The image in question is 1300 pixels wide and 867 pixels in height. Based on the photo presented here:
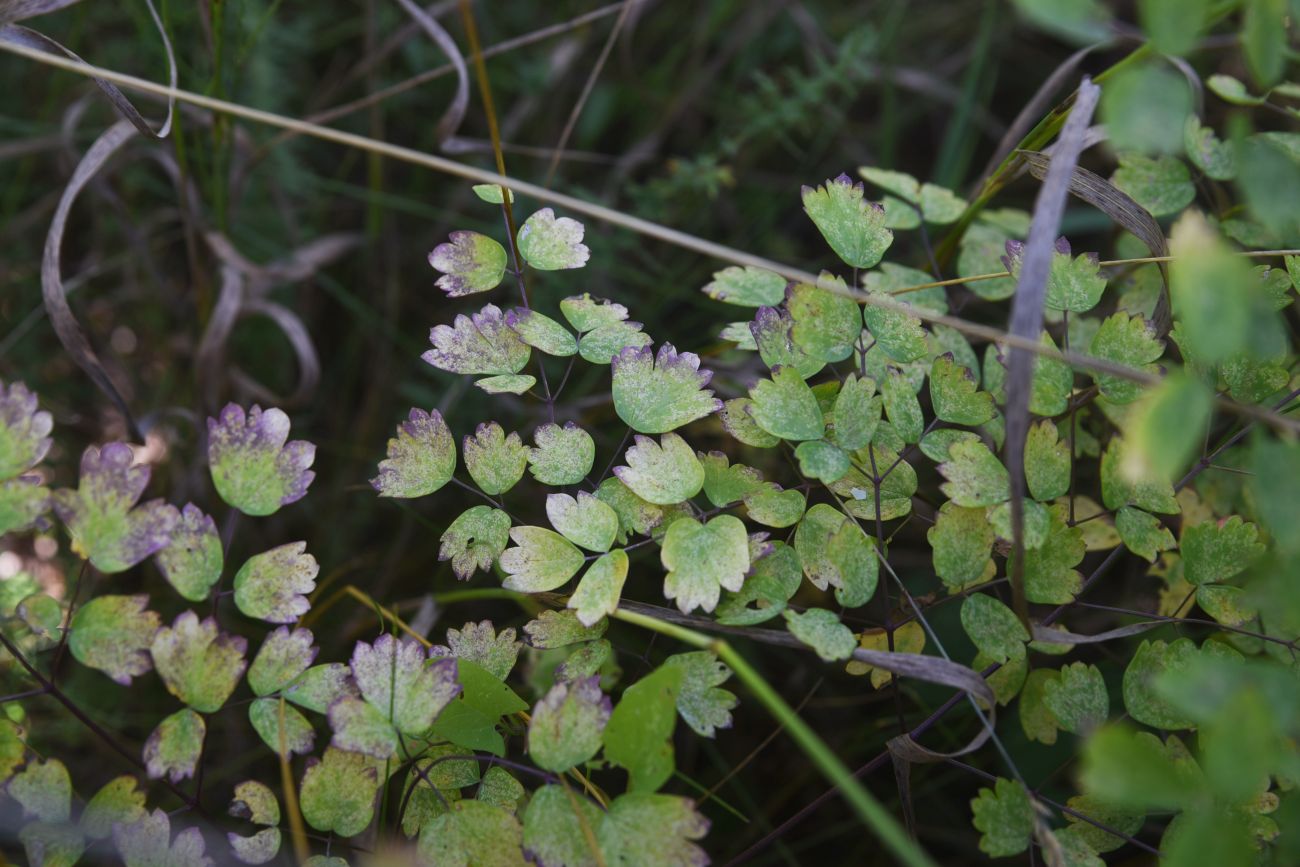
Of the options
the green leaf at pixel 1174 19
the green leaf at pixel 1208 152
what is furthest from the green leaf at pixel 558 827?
the green leaf at pixel 1208 152

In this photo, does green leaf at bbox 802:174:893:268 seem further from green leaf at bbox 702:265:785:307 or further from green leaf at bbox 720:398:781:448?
green leaf at bbox 720:398:781:448

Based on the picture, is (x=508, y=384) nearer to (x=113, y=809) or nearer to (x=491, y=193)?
(x=491, y=193)

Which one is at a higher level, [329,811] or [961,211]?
[961,211]

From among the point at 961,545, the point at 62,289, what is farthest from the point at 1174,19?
the point at 62,289

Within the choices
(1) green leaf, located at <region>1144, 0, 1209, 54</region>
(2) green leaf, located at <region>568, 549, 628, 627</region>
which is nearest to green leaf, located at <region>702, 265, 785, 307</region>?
(2) green leaf, located at <region>568, 549, 628, 627</region>

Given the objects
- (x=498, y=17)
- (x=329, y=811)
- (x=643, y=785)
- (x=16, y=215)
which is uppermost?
(x=498, y=17)

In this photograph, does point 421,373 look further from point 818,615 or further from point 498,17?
point 818,615

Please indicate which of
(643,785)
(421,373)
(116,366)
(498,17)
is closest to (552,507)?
(643,785)
